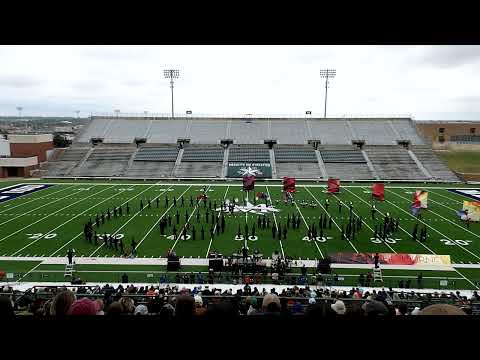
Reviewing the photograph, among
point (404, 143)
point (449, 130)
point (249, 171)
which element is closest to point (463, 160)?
point (404, 143)

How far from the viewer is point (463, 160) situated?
1850 inches

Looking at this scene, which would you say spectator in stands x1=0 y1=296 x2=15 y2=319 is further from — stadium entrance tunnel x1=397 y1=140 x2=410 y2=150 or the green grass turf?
stadium entrance tunnel x1=397 y1=140 x2=410 y2=150

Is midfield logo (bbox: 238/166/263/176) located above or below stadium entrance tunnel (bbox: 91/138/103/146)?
below

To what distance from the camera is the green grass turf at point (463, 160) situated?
4244cm

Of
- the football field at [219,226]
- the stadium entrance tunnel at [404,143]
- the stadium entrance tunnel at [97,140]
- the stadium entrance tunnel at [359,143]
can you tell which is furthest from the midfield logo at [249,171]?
the stadium entrance tunnel at [97,140]

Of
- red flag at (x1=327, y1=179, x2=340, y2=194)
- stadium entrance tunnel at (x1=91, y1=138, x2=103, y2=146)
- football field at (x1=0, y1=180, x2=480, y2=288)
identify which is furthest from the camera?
stadium entrance tunnel at (x1=91, y1=138, x2=103, y2=146)

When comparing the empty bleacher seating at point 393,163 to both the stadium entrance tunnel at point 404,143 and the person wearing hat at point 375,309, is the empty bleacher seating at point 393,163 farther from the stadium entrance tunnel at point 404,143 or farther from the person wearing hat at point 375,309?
the person wearing hat at point 375,309

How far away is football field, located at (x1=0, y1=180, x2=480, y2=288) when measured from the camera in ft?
51.7

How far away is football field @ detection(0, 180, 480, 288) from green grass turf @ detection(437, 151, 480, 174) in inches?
550

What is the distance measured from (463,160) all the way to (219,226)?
131 ft

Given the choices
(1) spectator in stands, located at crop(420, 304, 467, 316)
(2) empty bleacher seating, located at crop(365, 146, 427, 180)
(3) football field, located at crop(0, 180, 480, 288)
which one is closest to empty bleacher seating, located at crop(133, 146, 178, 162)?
(3) football field, located at crop(0, 180, 480, 288)
